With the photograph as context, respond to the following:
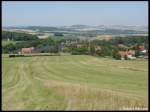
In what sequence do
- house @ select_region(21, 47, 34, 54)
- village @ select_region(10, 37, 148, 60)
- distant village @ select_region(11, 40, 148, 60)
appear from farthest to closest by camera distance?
distant village @ select_region(11, 40, 148, 60) < village @ select_region(10, 37, 148, 60) < house @ select_region(21, 47, 34, 54)

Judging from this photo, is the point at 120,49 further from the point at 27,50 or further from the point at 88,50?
the point at 27,50

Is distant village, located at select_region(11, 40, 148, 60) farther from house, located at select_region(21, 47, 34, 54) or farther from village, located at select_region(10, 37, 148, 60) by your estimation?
Result: house, located at select_region(21, 47, 34, 54)

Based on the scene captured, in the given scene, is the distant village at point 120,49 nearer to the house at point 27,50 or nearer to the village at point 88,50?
the village at point 88,50

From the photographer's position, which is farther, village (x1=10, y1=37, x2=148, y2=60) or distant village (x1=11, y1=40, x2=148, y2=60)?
distant village (x1=11, y1=40, x2=148, y2=60)

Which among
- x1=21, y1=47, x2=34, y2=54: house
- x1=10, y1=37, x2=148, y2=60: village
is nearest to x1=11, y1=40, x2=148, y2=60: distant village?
x1=10, y1=37, x2=148, y2=60: village

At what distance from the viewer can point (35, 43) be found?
60.8ft

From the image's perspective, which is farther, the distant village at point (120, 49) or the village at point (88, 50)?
the distant village at point (120, 49)

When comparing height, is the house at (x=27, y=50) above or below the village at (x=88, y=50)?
above

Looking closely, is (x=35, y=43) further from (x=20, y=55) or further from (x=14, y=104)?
(x=14, y=104)

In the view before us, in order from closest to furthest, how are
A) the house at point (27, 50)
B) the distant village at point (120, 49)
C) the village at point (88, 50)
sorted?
the house at point (27, 50) → the village at point (88, 50) → the distant village at point (120, 49)

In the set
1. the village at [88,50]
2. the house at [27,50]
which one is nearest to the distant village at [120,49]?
the village at [88,50]

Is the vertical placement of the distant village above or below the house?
below

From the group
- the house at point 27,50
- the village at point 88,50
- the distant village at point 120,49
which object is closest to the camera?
the house at point 27,50

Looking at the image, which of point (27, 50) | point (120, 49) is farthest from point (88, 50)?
point (27, 50)
